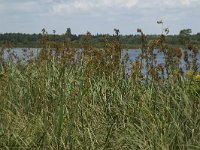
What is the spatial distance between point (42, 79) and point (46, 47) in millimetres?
1397

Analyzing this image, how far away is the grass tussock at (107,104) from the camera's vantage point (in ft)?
15.3

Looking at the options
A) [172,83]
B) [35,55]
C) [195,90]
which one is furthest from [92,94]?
[35,55]

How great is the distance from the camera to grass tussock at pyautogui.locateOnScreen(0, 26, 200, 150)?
4.67m

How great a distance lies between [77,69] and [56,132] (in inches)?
121

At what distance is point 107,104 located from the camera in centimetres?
594

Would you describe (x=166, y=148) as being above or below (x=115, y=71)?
below

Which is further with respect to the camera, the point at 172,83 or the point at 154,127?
the point at 172,83

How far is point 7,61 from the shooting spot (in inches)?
357

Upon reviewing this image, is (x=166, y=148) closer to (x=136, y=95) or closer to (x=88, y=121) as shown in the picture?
(x=88, y=121)

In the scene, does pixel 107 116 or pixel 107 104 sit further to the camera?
pixel 107 104

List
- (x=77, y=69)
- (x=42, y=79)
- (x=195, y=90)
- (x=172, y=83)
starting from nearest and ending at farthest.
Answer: (x=195, y=90)
(x=172, y=83)
(x=42, y=79)
(x=77, y=69)

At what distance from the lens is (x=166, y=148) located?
450 cm

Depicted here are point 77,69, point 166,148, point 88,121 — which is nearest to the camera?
point 166,148

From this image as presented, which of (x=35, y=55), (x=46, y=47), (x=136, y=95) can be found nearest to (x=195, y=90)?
(x=136, y=95)
